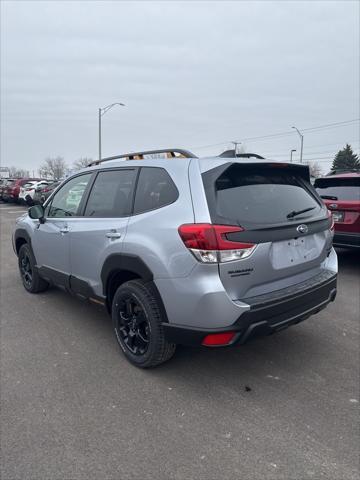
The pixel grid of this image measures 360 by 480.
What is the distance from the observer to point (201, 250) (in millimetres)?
2553

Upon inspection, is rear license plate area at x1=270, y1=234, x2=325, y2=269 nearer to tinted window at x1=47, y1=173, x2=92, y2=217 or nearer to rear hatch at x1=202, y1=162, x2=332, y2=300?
rear hatch at x1=202, y1=162, x2=332, y2=300

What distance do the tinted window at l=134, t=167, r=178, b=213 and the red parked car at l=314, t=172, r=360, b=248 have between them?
4297mm

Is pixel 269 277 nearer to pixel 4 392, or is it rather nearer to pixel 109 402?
pixel 109 402

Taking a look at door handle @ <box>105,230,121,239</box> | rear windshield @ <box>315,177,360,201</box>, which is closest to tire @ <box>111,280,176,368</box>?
door handle @ <box>105,230,121,239</box>

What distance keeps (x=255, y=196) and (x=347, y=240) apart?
13.1 feet

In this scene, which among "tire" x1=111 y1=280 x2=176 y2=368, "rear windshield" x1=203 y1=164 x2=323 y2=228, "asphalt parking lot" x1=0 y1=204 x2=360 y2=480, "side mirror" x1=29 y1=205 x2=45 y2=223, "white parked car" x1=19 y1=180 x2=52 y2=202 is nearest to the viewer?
"asphalt parking lot" x1=0 y1=204 x2=360 y2=480

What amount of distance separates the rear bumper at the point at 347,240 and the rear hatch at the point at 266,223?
122 inches

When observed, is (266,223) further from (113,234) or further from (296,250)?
(113,234)

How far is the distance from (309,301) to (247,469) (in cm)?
138

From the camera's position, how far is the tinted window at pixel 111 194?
3.35 meters

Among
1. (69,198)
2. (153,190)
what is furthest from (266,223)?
(69,198)

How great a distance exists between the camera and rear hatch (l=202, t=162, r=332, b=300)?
2621 millimetres

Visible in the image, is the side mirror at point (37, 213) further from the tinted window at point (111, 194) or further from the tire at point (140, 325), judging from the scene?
the tire at point (140, 325)

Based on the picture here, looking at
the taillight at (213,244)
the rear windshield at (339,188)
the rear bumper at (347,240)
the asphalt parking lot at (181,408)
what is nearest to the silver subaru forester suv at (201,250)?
the taillight at (213,244)
